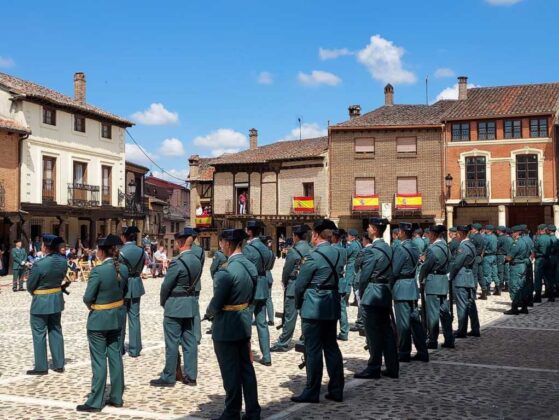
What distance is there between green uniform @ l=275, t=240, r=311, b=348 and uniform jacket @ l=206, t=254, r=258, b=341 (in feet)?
11.7

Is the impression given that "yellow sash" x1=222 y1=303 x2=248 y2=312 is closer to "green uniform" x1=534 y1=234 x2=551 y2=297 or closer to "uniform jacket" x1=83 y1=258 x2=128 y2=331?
"uniform jacket" x1=83 y1=258 x2=128 y2=331

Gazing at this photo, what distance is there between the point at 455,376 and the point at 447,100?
3611 centimetres

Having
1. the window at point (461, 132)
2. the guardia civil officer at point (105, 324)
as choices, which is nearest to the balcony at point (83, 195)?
the window at point (461, 132)

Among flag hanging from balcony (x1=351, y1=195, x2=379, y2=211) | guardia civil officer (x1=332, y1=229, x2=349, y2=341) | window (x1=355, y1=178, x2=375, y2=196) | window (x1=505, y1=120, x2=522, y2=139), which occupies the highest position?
window (x1=505, y1=120, x2=522, y2=139)

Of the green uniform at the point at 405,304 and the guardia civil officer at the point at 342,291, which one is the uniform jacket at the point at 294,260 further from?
the green uniform at the point at 405,304

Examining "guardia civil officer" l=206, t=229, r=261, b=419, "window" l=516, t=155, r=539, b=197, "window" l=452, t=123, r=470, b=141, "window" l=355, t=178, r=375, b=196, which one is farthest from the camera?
"window" l=355, t=178, r=375, b=196

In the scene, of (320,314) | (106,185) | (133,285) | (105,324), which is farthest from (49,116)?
(320,314)

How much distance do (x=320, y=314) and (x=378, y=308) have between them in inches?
51.8

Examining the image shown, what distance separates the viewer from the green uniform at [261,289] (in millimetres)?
8625

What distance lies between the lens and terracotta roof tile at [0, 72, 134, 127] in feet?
89.8

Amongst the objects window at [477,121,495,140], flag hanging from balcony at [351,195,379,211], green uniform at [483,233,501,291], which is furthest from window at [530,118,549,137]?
green uniform at [483,233,501,291]

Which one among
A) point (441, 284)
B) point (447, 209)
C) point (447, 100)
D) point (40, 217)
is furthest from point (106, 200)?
point (441, 284)

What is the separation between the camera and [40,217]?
1138 inches

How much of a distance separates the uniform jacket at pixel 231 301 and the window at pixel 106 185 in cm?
2793
